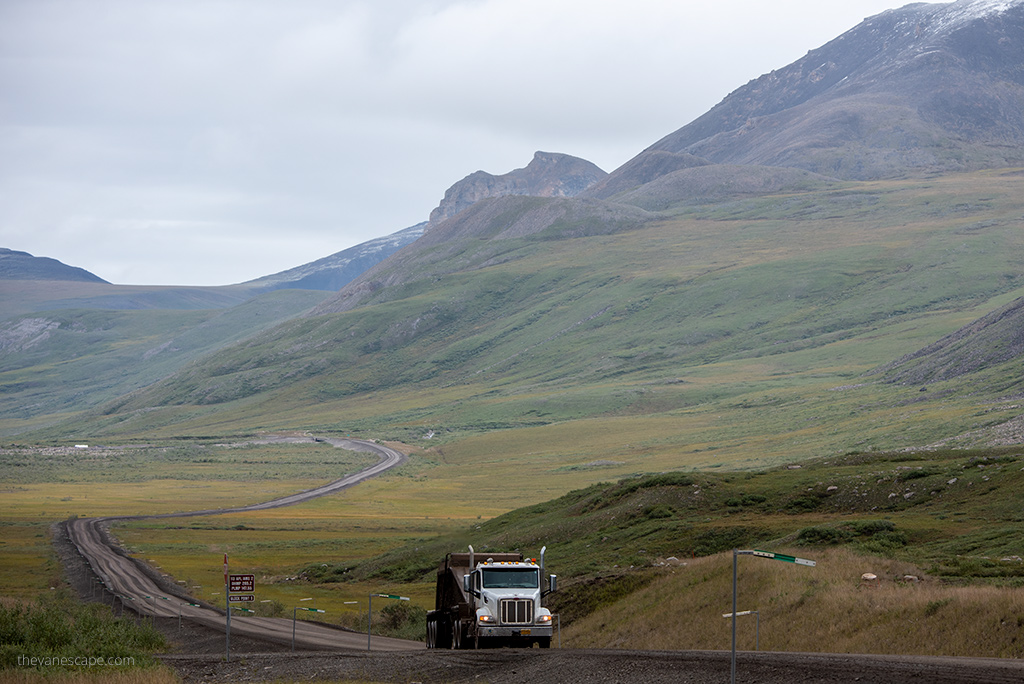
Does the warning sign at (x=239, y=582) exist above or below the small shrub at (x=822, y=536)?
above

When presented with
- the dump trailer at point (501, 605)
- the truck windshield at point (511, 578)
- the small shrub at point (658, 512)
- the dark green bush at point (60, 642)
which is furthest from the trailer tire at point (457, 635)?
the small shrub at point (658, 512)

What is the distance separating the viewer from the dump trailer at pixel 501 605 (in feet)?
106

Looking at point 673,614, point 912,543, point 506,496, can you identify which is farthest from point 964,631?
point 506,496

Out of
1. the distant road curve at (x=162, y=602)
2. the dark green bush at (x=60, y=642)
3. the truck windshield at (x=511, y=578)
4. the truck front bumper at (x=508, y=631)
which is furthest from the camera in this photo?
the distant road curve at (x=162, y=602)

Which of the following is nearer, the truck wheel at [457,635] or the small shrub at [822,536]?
the truck wheel at [457,635]

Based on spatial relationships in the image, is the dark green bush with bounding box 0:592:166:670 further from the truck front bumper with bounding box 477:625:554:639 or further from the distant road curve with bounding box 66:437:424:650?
the truck front bumper with bounding box 477:625:554:639

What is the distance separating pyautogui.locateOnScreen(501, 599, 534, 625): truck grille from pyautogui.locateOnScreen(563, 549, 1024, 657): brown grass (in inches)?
193

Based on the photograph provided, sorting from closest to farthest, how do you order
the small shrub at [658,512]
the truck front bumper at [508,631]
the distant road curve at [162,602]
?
the truck front bumper at [508,631]
the distant road curve at [162,602]
the small shrub at [658,512]

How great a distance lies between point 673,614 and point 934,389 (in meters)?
125

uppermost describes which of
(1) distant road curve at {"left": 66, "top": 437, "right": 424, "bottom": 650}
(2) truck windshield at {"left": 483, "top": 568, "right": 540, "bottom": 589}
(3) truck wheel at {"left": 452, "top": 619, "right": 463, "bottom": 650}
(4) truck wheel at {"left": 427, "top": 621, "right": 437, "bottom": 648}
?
(2) truck windshield at {"left": 483, "top": 568, "right": 540, "bottom": 589}

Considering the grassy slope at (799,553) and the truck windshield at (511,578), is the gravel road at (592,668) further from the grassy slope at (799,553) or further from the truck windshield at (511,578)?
the grassy slope at (799,553)

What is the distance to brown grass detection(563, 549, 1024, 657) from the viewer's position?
2570 centimetres

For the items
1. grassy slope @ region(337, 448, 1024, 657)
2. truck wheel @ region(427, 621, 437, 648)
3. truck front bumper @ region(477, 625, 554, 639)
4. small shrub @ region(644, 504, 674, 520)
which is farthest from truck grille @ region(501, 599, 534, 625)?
small shrub @ region(644, 504, 674, 520)

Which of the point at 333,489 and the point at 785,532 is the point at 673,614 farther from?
the point at 333,489
